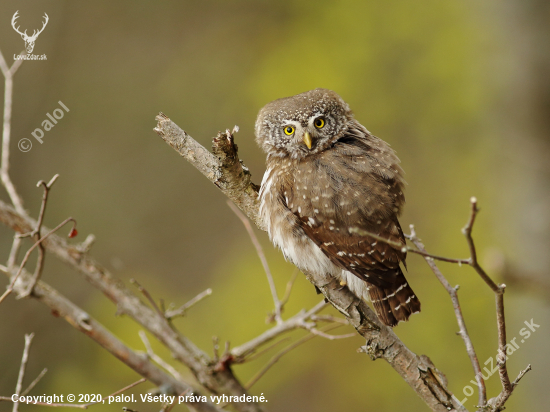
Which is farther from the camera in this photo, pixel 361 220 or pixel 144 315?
pixel 144 315

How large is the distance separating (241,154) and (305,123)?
3052 mm

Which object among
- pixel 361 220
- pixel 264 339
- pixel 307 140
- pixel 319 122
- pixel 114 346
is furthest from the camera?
pixel 319 122

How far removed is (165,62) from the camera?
5996 mm

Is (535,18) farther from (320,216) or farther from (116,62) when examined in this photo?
(116,62)

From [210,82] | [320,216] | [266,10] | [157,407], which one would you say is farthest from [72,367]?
[266,10]

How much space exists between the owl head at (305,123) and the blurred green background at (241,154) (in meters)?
1.97

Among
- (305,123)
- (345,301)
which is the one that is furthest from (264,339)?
(305,123)

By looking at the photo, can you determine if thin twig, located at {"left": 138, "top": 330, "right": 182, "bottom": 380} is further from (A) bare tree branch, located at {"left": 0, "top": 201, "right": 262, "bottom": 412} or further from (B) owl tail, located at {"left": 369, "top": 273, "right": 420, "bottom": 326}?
(B) owl tail, located at {"left": 369, "top": 273, "right": 420, "bottom": 326}

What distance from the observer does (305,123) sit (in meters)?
2.61

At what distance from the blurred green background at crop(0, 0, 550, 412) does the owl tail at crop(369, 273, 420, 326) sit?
6.82 ft

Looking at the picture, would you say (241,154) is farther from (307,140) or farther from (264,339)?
(264,339)

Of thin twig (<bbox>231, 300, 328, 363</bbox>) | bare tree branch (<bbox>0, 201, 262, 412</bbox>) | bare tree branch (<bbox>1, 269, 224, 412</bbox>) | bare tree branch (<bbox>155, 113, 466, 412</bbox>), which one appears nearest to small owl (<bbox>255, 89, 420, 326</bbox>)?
bare tree branch (<bbox>155, 113, 466, 412</bbox>)

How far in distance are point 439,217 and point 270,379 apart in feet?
7.96

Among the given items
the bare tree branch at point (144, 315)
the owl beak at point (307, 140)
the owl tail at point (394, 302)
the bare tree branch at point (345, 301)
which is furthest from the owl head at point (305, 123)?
the bare tree branch at point (144, 315)
